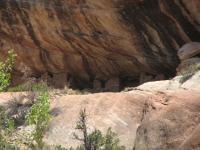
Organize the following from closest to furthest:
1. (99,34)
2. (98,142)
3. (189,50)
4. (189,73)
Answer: (98,142), (189,73), (189,50), (99,34)

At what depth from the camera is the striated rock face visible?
12.3 meters

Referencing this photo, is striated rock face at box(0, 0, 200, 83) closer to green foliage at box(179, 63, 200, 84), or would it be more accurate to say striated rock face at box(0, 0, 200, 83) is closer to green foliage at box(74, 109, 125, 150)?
green foliage at box(179, 63, 200, 84)

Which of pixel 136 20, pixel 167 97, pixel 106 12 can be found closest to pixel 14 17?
pixel 106 12

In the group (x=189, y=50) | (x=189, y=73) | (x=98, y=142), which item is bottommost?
(x=98, y=142)

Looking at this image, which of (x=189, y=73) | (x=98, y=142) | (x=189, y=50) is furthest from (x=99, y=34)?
(x=98, y=142)

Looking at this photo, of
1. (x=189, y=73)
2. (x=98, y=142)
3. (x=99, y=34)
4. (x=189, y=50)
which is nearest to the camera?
(x=98, y=142)

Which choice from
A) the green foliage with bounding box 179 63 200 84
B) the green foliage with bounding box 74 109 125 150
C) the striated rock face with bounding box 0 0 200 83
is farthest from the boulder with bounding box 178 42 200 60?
the green foliage with bounding box 74 109 125 150

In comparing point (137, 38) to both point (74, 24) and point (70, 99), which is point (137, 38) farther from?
point (70, 99)

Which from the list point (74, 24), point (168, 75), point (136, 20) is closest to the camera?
point (136, 20)

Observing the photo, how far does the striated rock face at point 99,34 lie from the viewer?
12.3m

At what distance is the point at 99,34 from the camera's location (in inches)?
543

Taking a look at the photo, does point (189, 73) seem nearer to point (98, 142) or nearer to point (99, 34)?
point (98, 142)

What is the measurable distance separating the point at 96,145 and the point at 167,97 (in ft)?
6.13

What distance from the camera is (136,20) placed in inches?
502
